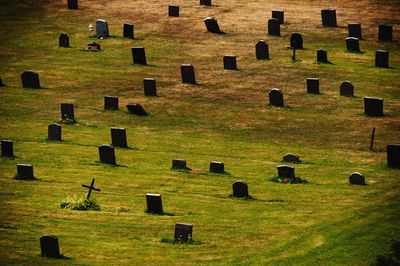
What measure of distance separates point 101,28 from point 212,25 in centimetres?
760

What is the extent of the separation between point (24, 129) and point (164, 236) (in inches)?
778

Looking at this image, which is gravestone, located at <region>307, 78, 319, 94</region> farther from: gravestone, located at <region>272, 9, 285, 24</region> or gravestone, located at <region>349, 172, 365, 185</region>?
gravestone, located at <region>349, 172, 365, 185</region>

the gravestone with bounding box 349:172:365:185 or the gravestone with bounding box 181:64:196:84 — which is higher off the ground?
the gravestone with bounding box 349:172:365:185

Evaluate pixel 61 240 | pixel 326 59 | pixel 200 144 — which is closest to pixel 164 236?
pixel 61 240

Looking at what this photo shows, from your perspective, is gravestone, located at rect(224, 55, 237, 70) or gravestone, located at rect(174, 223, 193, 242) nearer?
gravestone, located at rect(174, 223, 193, 242)

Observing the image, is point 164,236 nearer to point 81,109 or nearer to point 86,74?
point 81,109

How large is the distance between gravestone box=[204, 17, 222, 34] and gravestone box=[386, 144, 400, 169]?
30847 mm

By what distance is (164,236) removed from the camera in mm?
46062

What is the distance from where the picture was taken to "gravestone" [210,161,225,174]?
56.0 meters

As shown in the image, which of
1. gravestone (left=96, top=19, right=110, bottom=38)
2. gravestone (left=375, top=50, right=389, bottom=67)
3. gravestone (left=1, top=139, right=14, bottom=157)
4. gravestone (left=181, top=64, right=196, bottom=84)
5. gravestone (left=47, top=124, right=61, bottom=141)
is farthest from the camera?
gravestone (left=96, top=19, right=110, bottom=38)

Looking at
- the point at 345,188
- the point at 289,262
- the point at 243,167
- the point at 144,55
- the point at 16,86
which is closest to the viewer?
the point at 289,262

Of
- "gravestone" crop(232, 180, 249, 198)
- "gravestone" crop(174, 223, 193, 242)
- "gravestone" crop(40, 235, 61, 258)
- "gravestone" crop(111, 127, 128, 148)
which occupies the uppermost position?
"gravestone" crop(40, 235, 61, 258)

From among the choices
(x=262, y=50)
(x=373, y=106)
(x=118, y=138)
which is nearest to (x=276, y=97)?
(x=373, y=106)

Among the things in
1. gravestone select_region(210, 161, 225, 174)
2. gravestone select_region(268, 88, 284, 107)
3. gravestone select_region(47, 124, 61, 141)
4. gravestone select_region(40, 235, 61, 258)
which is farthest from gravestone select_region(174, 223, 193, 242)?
gravestone select_region(268, 88, 284, 107)
